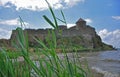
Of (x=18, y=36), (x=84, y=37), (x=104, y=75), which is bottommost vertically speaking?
(x=104, y=75)

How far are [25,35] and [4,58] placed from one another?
338 mm

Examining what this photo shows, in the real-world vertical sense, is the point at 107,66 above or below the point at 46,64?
below

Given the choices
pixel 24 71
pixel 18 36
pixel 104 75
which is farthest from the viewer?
pixel 104 75

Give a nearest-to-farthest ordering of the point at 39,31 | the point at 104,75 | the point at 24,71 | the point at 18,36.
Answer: the point at 18,36, the point at 24,71, the point at 104,75, the point at 39,31

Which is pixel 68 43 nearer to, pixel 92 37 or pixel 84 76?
pixel 84 76

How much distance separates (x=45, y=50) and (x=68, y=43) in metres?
0.19

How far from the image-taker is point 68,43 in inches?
90.8

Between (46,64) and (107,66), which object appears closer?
(46,64)

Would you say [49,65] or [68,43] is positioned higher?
[68,43]

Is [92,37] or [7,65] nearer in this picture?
[7,65]

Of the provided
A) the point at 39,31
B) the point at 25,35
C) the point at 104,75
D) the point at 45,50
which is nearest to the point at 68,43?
the point at 45,50

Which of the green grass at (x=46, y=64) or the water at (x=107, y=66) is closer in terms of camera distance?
the green grass at (x=46, y=64)

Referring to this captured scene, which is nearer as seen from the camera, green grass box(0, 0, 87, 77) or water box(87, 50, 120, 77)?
green grass box(0, 0, 87, 77)

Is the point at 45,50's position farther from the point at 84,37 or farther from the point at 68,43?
the point at 84,37
